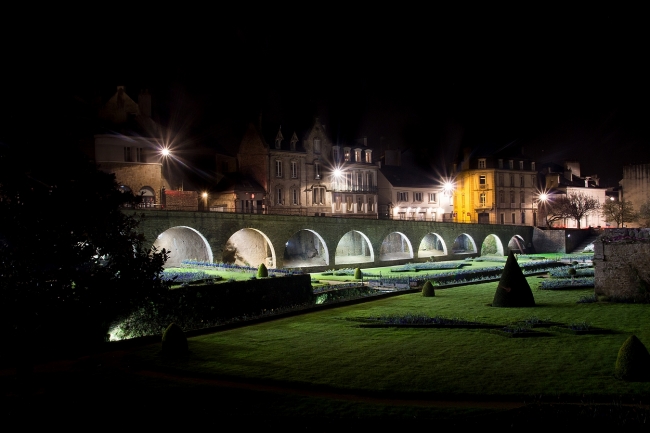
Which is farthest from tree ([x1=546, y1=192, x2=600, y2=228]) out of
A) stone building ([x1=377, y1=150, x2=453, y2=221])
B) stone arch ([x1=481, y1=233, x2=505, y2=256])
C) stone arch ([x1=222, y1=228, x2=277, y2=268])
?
stone arch ([x1=222, y1=228, x2=277, y2=268])

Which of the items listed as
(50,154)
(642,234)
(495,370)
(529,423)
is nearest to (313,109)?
(642,234)

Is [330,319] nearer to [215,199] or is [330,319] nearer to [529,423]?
[529,423]

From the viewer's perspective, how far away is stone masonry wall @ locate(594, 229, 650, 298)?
26986 mm

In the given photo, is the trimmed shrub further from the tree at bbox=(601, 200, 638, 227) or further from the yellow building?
the tree at bbox=(601, 200, 638, 227)

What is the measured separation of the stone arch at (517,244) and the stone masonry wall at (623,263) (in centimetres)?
4925

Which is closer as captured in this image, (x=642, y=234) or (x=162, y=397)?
(x=162, y=397)

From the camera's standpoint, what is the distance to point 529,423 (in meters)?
10.8

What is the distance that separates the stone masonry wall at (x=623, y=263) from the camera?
27.0m

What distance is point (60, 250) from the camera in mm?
19359

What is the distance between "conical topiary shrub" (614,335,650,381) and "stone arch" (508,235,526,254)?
64.4 metres

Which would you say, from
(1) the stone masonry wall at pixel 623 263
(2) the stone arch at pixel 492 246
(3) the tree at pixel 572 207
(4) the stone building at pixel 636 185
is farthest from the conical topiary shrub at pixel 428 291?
(4) the stone building at pixel 636 185

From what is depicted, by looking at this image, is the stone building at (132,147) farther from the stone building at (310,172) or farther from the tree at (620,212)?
the tree at (620,212)

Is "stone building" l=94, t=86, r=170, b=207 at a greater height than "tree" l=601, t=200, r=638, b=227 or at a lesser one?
greater

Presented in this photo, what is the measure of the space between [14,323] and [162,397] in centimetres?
701
